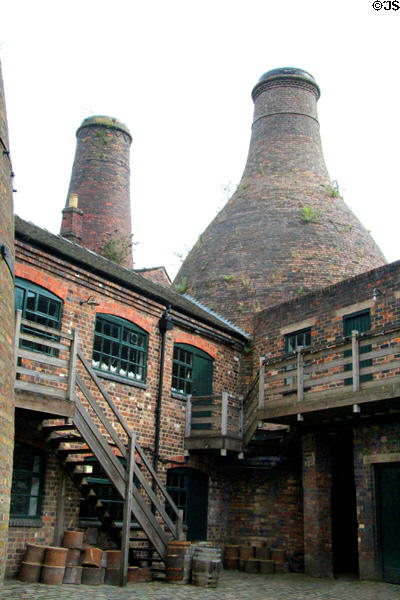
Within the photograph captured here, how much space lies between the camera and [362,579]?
12.7 metres

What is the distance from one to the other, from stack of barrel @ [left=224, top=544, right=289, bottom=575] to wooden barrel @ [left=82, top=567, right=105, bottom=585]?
4.57m

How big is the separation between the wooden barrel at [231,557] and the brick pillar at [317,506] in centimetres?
187

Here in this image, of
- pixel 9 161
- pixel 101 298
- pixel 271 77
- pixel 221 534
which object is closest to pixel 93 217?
pixel 271 77

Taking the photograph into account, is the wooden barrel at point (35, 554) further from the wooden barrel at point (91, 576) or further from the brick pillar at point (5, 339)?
the brick pillar at point (5, 339)

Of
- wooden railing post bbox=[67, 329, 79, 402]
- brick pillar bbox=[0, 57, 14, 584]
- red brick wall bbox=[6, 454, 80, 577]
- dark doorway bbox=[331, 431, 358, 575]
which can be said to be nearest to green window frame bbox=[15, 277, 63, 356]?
wooden railing post bbox=[67, 329, 79, 402]

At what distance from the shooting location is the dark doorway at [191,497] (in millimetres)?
15568

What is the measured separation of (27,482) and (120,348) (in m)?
3.76

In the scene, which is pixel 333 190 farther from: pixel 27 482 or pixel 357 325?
pixel 27 482

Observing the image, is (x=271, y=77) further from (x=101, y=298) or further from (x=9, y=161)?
(x=9, y=161)

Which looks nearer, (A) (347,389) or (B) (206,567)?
(B) (206,567)

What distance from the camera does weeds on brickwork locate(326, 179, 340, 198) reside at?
75.8ft

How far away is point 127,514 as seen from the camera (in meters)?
11.8

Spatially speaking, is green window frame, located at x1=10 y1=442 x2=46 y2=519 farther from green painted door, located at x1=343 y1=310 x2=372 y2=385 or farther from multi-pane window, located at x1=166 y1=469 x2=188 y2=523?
green painted door, located at x1=343 y1=310 x2=372 y2=385

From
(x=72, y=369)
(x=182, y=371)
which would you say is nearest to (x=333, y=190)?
(x=182, y=371)
